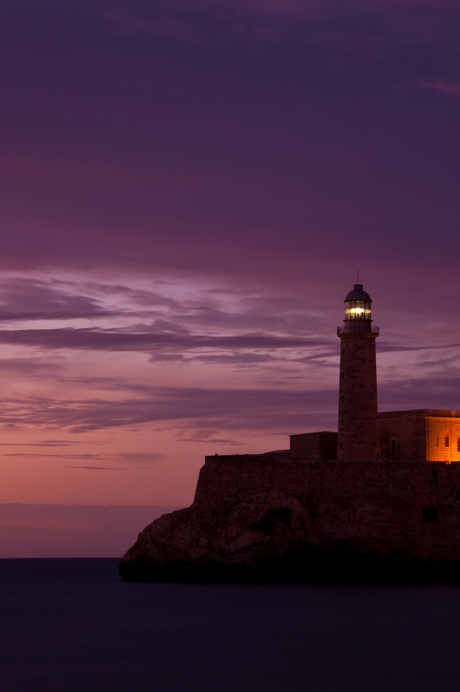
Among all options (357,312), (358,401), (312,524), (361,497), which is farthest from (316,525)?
(357,312)

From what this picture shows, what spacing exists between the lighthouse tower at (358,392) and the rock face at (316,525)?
4.25m

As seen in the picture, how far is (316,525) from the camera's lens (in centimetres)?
4116

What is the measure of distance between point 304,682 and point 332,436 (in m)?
26.1

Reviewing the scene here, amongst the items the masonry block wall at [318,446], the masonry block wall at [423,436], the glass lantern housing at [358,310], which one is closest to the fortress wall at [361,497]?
the masonry block wall at [423,436]

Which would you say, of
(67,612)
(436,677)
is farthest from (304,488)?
(436,677)

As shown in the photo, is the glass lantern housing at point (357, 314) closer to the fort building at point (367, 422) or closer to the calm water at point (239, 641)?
the fort building at point (367, 422)

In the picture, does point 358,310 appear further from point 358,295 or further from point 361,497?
point 361,497

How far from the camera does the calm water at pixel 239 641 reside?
23609 mm

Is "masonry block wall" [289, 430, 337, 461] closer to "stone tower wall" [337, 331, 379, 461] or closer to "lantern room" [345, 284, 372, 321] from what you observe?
"stone tower wall" [337, 331, 379, 461]

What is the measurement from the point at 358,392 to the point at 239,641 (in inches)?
760

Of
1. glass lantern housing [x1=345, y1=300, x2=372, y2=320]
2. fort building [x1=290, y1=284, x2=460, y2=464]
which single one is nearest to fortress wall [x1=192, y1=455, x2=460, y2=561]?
fort building [x1=290, y1=284, x2=460, y2=464]

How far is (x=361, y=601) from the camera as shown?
120ft

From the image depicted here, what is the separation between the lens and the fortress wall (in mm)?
41031

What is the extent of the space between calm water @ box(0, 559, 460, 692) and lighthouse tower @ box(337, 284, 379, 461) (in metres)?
7.81
